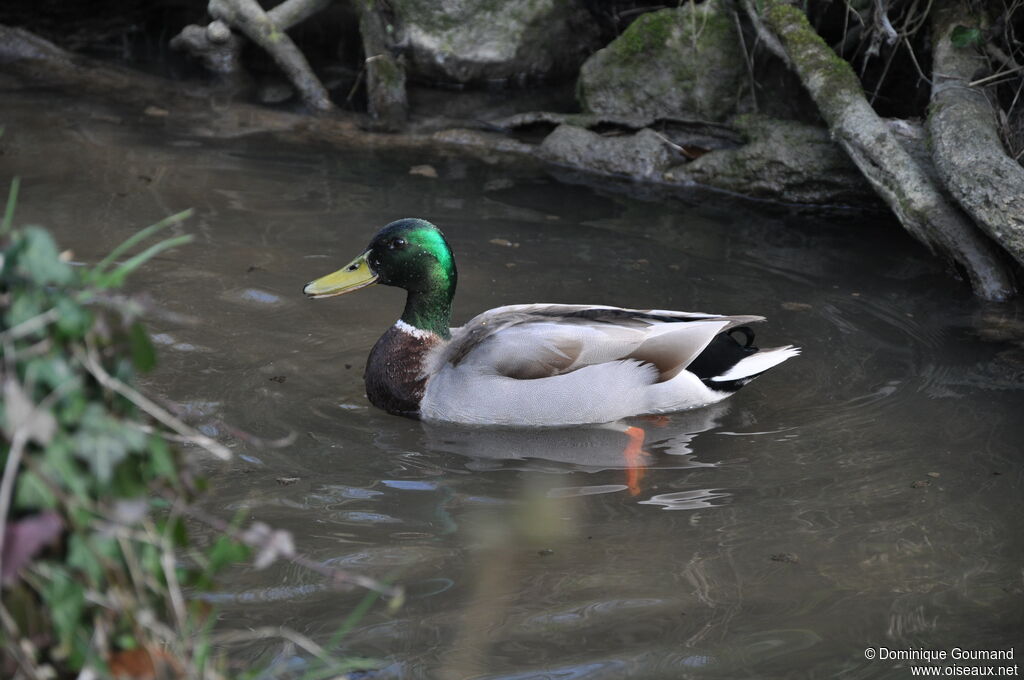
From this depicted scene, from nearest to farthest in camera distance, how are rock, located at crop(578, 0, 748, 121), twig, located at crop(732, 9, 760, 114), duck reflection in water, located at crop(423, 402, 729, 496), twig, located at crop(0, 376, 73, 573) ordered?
twig, located at crop(0, 376, 73, 573), duck reflection in water, located at crop(423, 402, 729, 496), twig, located at crop(732, 9, 760, 114), rock, located at crop(578, 0, 748, 121)

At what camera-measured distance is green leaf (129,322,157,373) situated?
1.97m

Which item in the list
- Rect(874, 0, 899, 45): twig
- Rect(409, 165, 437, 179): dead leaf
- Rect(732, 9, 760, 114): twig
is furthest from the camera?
Rect(732, 9, 760, 114): twig

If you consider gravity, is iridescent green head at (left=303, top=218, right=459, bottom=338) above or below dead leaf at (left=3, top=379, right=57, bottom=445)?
below

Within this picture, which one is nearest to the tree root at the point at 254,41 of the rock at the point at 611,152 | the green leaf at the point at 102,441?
the rock at the point at 611,152

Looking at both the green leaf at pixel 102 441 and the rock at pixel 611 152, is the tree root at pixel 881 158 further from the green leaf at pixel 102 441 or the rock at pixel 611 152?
the green leaf at pixel 102 441

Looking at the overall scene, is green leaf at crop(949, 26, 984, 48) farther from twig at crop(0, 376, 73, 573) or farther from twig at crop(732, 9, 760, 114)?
twig at crop(0, 376, 73, 573)

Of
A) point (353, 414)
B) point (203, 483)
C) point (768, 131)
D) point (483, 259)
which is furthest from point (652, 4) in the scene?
point (203, 483)

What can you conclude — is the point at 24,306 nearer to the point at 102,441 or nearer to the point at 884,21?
the point at 102,441

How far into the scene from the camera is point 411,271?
515 centimetres

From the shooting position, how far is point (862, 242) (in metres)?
6.99

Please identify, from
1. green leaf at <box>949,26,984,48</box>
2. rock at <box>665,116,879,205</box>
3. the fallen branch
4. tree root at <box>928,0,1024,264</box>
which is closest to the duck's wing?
tree root at <box>928,0,1024,264</box>

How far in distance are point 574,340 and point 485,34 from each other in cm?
533

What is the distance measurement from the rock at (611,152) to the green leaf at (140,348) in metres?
6.28

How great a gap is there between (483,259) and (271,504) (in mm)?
2767
